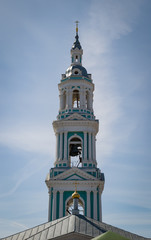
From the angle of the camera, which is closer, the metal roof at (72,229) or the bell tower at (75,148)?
the metal roof at (72,229)

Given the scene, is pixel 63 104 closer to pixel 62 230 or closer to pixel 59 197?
pixel 59 197

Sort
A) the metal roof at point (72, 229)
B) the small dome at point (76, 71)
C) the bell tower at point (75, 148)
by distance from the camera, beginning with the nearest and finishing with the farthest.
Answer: the metal roof at point (72, 229), the bell tower at point (75, 148), the small dome at point (76, 71)

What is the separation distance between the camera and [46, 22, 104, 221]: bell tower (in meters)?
27.5

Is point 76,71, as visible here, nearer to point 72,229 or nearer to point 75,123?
point 75,123

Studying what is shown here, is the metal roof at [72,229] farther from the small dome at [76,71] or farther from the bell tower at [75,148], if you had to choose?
the small dome at [76,71]

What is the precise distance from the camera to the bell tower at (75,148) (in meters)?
27.5

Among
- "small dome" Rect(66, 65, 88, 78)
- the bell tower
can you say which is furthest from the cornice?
"small dome" Rect(66, 65, 88, 78)

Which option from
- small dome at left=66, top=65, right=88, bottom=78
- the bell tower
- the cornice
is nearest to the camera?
the bell tower

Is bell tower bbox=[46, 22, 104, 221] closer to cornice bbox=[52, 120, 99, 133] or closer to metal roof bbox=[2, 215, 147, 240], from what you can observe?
cornice bbox=[52, 120, 99, 133]

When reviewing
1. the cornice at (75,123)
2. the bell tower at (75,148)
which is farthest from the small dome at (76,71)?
the cornice at (75,123)

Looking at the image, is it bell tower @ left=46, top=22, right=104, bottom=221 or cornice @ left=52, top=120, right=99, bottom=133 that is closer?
bell tower @ left=46, top=22, right=104, bottom=221

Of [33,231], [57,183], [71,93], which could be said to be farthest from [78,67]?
[33,231]

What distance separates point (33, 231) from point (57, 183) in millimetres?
7541

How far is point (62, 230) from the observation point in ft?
59.1
